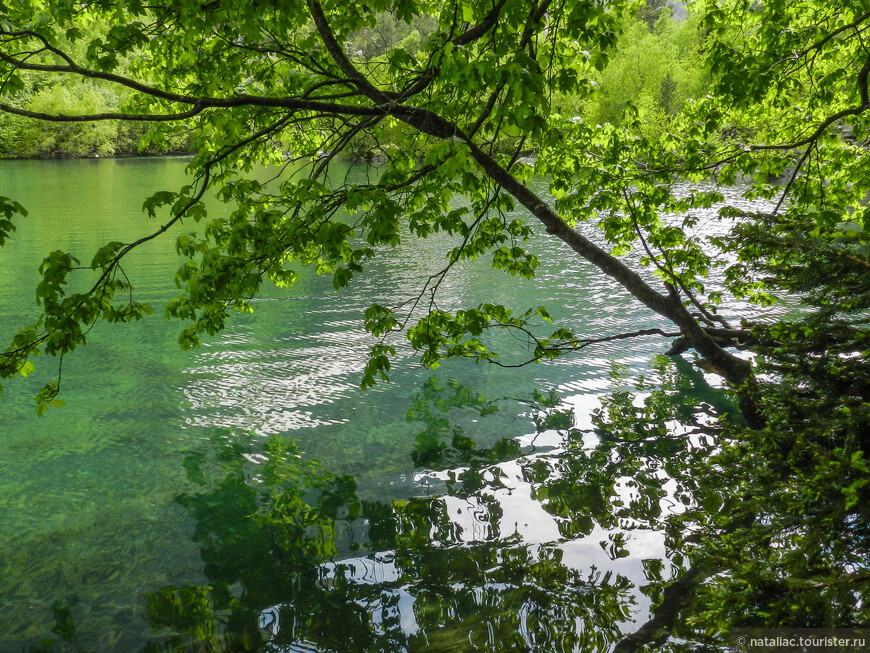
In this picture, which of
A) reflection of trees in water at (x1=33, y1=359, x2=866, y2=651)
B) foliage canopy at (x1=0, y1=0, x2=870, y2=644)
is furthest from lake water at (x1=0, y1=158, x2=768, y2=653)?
foliage canopy at (x1=0, y1=0, x2=870, y2=644)

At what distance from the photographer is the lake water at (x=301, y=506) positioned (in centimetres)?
443

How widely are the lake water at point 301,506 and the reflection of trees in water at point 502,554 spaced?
0.08ft

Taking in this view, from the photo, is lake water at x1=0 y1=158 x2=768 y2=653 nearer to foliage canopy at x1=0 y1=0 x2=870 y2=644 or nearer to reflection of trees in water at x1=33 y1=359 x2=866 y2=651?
reflection of trees in water at x1=33 y1=359 x2=866 y2=651

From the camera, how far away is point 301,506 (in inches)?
237

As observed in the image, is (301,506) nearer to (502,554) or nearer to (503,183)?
(502,554)

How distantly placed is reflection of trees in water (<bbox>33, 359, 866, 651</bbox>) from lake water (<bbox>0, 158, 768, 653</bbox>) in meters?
0.02

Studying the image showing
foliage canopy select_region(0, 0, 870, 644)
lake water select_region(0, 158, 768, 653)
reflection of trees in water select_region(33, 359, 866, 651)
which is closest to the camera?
foliage canopy select_region(0, 0, 870, 644)

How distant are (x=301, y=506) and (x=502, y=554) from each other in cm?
213

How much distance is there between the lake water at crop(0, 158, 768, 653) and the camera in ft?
14.5

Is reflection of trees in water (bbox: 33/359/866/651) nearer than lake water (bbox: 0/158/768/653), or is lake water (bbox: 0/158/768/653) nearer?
reflection of trees in water (bbox: 33/359/866/651)

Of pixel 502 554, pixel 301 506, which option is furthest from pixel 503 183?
pixel 301 506

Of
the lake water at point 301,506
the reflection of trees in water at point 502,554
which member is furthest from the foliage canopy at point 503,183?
the lake water at point 301,506

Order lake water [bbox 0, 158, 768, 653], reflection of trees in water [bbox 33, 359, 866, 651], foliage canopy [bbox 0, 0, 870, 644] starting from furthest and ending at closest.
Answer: lake water [bbox 0, 158, 768, 653] → reflection of trees in water [bbox 33, 359, 866, 651] → foliage canopy [bbox 0, 0, 870, 644]

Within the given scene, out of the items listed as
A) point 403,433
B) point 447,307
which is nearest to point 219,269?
point 403,433
